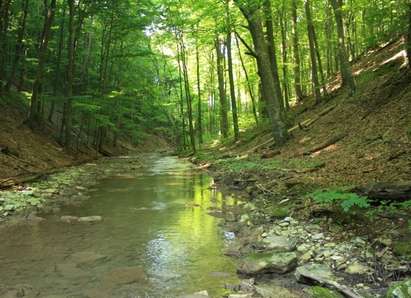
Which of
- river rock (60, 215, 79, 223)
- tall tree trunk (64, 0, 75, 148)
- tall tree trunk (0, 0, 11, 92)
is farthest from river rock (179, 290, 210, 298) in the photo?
tall tree trunk (64, 0, 75, 148)

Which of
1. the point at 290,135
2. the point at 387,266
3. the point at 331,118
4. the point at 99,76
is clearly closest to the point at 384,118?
the point at 331,118

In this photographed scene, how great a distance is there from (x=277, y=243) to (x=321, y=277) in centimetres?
161

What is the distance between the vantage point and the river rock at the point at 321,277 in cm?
450

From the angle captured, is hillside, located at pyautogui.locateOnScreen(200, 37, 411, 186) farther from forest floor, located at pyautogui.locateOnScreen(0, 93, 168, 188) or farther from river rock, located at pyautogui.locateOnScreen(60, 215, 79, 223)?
forest floor, located at pyautogui.locateOnScreen(0, 93, 168, 188)

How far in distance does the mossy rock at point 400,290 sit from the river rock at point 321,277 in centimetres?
35

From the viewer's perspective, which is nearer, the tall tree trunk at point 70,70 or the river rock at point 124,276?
the river rock at point 124,276

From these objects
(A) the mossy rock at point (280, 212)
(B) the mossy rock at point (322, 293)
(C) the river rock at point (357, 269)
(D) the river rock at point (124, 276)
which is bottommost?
Result: (D) the river rock at point (124, 276)

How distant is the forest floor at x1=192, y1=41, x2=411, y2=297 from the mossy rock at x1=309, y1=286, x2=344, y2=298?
101 mm

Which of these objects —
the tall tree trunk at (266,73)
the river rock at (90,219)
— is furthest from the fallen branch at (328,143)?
the river rock at (90,219)

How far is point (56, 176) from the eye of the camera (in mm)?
14961

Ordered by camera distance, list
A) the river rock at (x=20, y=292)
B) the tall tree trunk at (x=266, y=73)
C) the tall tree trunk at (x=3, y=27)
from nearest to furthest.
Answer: the river rock at (x=20, y=292) < the tall tree trunk at (x=266, y=73) < the tall tree trunk at (x=3, y=27)

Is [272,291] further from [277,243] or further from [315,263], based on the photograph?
[277,243]

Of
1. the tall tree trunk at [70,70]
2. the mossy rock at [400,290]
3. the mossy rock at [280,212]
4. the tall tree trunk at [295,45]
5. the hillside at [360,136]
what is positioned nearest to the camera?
the mossy rock at [400,290]

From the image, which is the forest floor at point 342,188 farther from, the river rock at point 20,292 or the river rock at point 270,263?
the river rock at point 20,292
